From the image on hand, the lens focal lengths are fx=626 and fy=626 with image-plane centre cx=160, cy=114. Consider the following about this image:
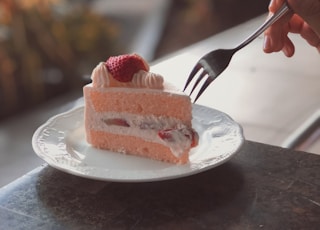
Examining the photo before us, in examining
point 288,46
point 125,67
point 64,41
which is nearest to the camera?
A: point 125,67

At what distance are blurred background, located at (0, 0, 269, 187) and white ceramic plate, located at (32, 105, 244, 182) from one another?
1142 mm

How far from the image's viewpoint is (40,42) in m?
2.66

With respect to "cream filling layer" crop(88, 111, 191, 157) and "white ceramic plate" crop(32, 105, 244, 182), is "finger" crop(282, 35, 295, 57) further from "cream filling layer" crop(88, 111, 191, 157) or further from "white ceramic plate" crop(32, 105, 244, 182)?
"cream filling layer" crop(88, 111, 191, 157)

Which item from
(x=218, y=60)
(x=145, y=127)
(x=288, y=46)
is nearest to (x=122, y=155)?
(x=145, y=127)

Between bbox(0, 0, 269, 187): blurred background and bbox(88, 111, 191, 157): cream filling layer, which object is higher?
bbox(88, 111, 191, 157): cream filling layer

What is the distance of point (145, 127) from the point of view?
1.00m

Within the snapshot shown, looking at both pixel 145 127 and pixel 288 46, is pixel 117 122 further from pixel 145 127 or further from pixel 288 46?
pixel 288 46

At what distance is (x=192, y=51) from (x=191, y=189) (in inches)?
31.4

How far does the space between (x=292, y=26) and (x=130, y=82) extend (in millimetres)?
355

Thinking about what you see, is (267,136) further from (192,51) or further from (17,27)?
(17,27)

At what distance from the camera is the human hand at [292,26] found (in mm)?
967

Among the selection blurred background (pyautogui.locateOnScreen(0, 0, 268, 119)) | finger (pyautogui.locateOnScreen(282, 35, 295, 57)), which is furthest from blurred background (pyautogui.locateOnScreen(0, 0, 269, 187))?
finger (pyautogui.locateOnScreen(282, 35, 295, 57))

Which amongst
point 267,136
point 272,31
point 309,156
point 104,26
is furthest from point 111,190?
point 104,26

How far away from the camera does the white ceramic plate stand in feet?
2.86
